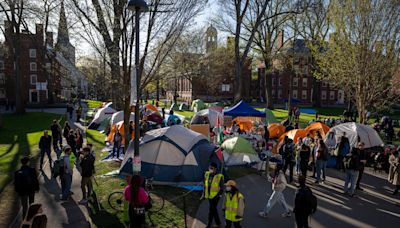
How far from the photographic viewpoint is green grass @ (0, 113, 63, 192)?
1389 cm

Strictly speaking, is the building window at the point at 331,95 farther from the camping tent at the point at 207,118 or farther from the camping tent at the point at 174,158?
the camping tent at the point at 174,158

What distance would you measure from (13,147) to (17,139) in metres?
3.06

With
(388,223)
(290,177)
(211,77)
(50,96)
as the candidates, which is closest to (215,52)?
(211,77)

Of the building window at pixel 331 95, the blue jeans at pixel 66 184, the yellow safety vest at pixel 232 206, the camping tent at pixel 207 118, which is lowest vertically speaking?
the blue jeans at pixel 66 184

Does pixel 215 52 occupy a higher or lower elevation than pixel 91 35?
higher

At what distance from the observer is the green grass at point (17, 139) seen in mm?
13887

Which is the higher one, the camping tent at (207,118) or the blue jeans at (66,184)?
the camping tent at (207,118)

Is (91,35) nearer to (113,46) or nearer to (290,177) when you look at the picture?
(113,46)

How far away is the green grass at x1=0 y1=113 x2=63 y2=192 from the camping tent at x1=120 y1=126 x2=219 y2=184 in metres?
4.91

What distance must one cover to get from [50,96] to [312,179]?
Answer: 4281 cm

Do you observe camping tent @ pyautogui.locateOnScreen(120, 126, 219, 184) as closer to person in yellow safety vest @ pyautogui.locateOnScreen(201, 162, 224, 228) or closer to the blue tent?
person in yellow safety vest @ pyautogui.locateOnScreen(201, 162, 224, 228)

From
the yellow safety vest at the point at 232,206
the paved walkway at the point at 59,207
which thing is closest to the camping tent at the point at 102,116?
the paved walkway at the point at 59,207

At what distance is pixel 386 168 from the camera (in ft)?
46.9

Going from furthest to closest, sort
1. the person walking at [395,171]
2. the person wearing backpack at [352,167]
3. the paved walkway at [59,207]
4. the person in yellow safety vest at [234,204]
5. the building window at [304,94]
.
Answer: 1. the building window at [304,94]
2. the person walking at [395,171]
3. the person wearing backpack at [352,167]
4. the paved walkway at [59,207]
5. the person in yellow safety vest at [234,204]
